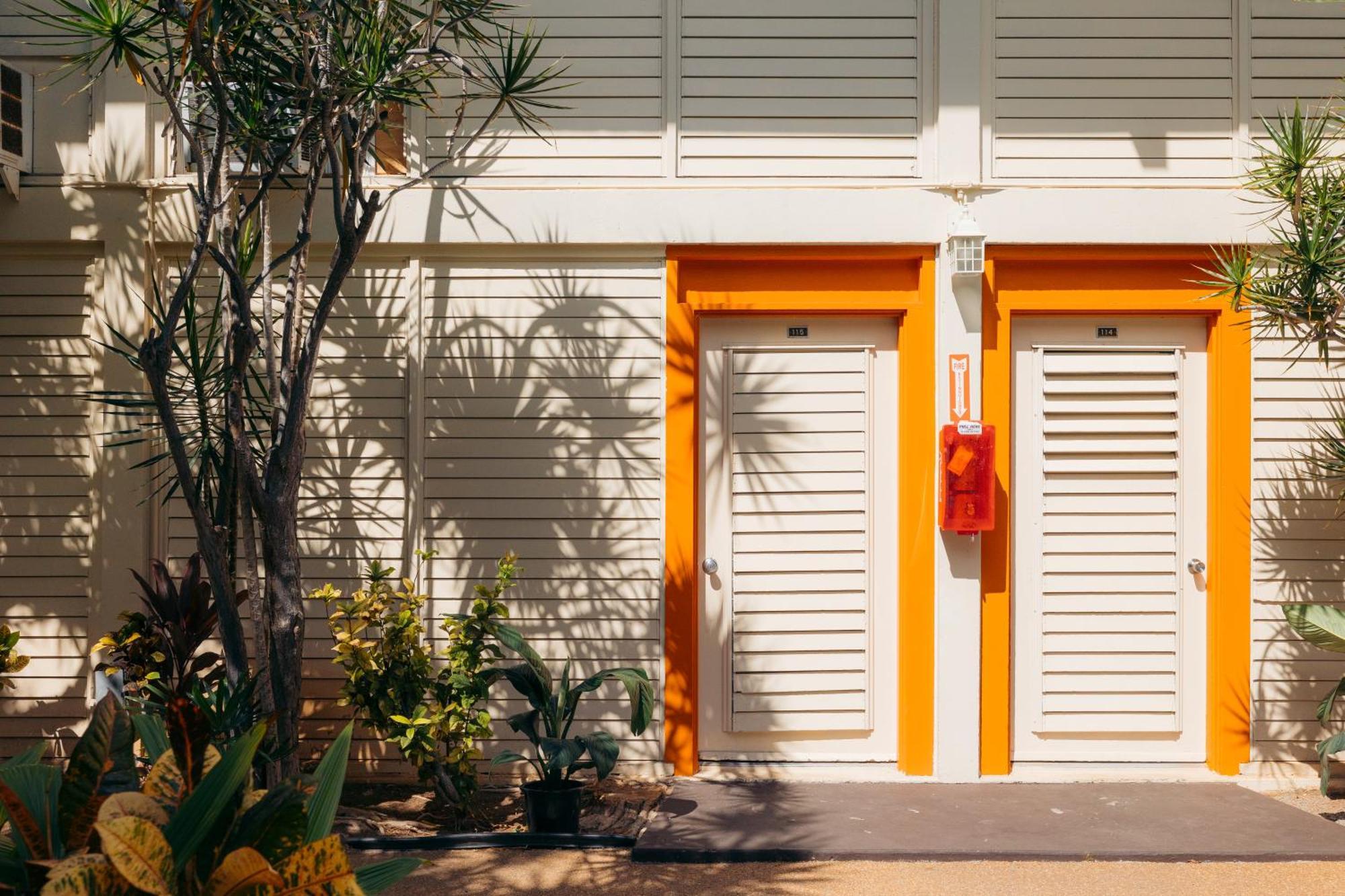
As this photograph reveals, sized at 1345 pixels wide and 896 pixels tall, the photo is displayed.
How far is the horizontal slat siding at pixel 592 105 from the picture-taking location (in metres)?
6.04

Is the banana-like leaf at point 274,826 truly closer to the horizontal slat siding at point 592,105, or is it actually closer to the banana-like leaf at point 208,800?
the banana-like leaf at point 208,800

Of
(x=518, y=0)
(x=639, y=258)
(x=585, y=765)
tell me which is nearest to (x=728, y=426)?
(x=639, y=258)

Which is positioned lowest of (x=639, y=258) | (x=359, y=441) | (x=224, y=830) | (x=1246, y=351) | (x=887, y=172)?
(x=224, y=830)

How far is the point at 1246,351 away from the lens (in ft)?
19.8

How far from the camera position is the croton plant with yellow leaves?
232 centimetres

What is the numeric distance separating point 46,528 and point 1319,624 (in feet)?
20.3

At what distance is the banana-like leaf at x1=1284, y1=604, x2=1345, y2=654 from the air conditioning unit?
257 inches

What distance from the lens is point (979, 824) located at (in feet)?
17.3

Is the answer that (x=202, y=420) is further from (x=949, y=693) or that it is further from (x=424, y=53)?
(x=949, y=693)

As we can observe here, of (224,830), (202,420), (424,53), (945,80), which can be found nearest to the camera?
(224,830)

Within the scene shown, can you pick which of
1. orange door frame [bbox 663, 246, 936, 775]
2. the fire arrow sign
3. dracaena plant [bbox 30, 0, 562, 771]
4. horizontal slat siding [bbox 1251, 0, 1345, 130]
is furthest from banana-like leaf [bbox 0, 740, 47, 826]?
horizontal slat siding [bbox 1251, 0, 1345, 130]

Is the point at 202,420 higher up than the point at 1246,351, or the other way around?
the point at 1246,351

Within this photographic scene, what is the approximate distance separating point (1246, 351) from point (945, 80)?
6.66 ft

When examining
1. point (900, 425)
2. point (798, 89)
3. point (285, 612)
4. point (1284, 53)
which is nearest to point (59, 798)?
point (285, 612)
